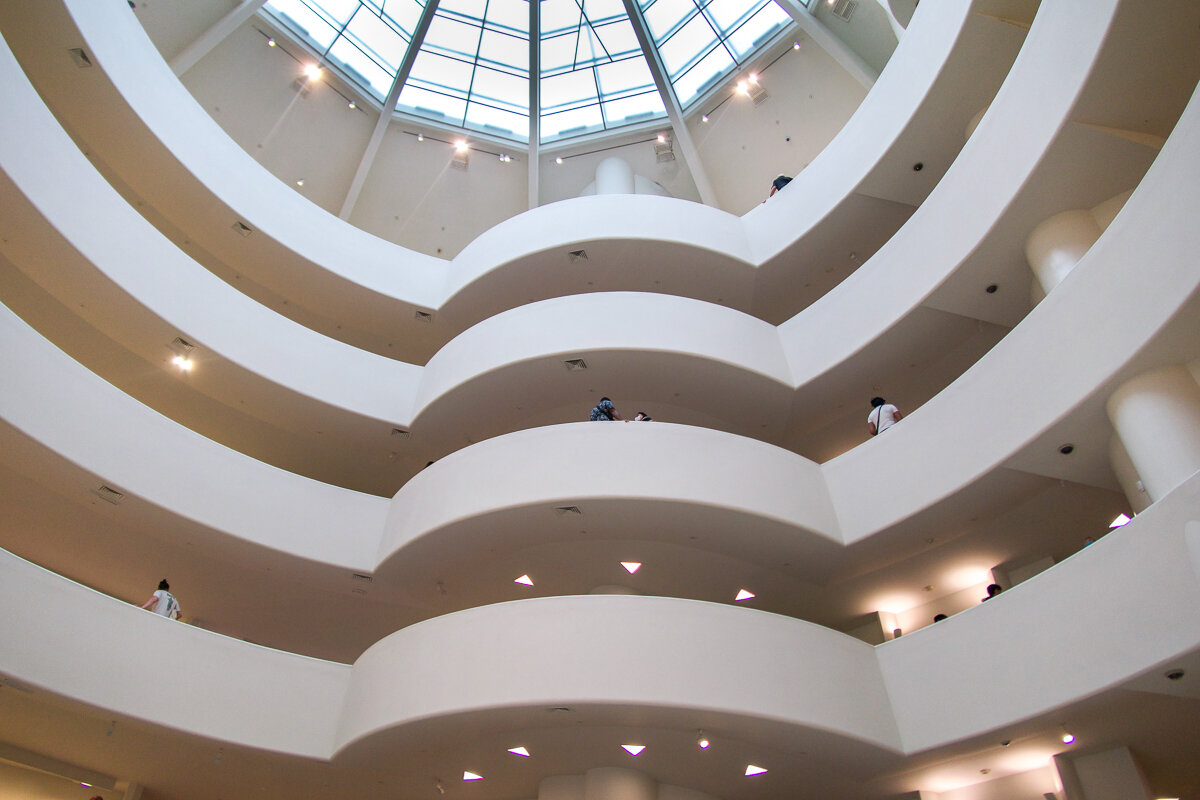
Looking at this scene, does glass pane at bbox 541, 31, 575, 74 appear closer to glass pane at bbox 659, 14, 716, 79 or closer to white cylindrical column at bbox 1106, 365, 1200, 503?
glass pane at bbox 659, 14, 716, 79

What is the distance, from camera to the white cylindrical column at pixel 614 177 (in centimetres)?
2167

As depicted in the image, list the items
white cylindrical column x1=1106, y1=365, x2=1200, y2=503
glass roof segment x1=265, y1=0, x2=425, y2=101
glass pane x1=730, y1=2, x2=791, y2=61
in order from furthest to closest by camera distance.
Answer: glass pane x1=730, y1=2, x2=791, y2=61
glass roof segment x1=265, y1=0, x2=425, y2=101
white cylindrical column x1=1106, y1=365, x2=1200, y2=503

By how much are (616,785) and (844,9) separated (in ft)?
60.0

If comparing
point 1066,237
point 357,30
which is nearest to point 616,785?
point 1066,237

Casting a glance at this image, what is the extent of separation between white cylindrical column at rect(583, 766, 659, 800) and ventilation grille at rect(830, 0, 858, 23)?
709 inches

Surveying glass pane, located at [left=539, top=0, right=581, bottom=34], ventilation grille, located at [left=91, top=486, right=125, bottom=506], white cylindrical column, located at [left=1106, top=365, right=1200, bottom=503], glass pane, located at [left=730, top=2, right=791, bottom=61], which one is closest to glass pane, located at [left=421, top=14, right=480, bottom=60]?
glass pane, located at [left=539, top=0, right=581, bottom=34]

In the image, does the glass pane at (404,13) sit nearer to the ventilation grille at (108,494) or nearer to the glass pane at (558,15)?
the glass pane at (558,15)

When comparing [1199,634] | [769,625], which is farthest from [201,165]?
[1199,634]

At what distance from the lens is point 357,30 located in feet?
65.7

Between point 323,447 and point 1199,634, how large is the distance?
16.1m

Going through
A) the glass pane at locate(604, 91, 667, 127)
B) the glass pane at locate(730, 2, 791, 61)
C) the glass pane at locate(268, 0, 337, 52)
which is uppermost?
the glass pane at locate(604, 91, 667, 127)

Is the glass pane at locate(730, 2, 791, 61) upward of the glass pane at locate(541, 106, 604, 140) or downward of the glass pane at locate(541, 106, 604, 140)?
downward

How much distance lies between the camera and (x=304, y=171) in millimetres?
20984

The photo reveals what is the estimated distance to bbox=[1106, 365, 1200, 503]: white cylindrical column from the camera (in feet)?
27.9
